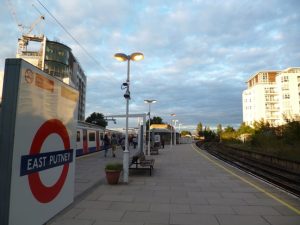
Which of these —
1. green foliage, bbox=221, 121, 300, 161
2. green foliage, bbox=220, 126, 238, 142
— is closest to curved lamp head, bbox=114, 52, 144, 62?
green foliage, bbox=221, 121, 300, 161

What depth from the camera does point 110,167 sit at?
10.3 metres

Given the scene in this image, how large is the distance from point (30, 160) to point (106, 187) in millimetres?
6456

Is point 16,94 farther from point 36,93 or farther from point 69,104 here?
point 69,104

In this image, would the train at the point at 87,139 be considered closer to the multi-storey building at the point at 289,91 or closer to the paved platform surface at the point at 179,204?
the paved platform surface at the point at 179,204

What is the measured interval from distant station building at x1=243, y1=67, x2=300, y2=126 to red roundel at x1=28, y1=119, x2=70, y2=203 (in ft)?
301

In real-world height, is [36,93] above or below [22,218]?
above

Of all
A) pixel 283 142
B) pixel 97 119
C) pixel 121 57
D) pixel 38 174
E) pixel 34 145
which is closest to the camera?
pixel 34 145

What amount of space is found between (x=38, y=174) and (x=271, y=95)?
11098 cm

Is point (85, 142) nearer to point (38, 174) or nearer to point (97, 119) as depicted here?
point (38, 174)

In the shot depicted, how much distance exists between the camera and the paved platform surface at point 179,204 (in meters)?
6.13

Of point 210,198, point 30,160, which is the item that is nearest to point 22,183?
point 30,160

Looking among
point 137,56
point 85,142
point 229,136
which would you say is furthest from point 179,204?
point 229,136

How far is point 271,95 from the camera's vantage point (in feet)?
349

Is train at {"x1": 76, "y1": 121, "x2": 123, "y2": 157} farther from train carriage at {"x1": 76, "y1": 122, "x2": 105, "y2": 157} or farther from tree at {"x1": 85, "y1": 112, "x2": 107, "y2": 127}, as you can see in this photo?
tree at {"x1": 85, "y1": 112, "x2": 107, "y2": 127}
